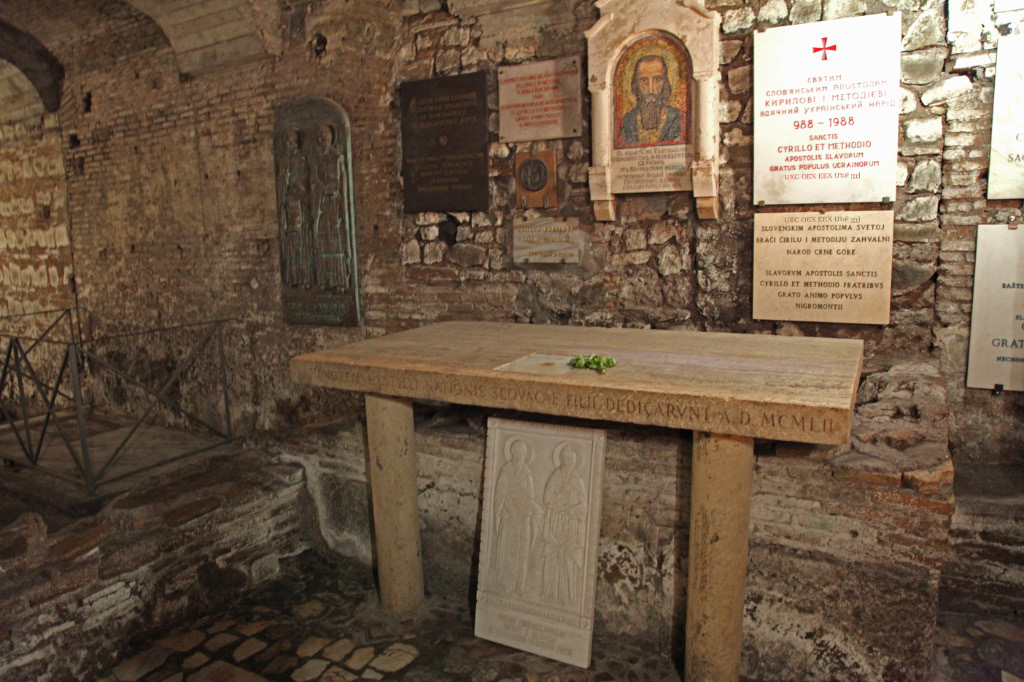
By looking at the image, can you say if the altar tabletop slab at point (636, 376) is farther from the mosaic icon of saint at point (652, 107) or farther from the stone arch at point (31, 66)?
the stone arch at point (31, 66)

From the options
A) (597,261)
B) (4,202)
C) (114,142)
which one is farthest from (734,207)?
(4,202)

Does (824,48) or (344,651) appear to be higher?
(824,48)

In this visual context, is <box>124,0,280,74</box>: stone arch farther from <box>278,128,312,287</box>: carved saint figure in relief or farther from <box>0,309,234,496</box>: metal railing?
<box>0,309,234,496</box>: metal railing

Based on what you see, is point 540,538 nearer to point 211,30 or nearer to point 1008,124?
point 1008,124

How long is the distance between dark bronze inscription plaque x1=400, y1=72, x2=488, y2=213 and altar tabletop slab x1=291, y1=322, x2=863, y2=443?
152cm

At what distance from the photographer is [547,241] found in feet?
14.9

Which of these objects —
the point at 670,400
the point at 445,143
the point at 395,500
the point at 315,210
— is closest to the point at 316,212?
the point at 315,210

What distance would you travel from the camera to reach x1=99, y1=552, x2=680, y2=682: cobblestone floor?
2.88 meters

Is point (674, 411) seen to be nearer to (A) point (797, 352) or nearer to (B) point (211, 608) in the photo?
(A) point (797, 352)

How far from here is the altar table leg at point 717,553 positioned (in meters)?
2.43

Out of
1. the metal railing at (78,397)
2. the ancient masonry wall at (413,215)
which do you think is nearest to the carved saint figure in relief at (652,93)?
the ancient masonry wall at (413,215)

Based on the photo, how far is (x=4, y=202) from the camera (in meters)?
7.60

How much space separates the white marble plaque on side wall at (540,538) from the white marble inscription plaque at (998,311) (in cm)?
218

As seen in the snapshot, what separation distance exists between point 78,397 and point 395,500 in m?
2.34
